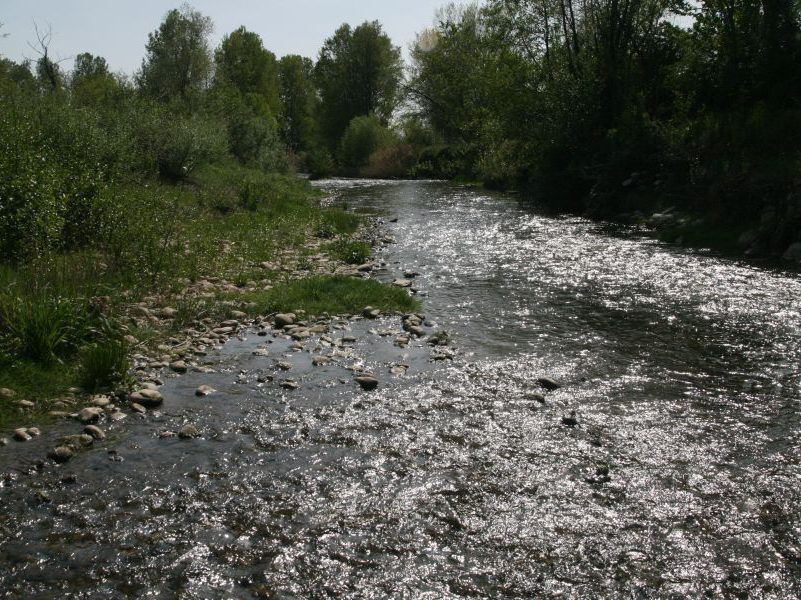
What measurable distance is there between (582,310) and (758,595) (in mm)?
A: 9120

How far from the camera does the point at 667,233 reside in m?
22.9

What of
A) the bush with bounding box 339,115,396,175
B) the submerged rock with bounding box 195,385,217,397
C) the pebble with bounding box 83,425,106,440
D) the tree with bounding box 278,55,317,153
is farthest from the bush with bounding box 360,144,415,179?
the pebble with bounding box 83,425,106,440

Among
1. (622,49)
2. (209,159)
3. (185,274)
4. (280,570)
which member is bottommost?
(280,570)

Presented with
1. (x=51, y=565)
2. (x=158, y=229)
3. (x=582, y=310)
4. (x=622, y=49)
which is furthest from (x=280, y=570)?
(x=622, y=49)

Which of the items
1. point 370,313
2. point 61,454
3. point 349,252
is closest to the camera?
point 61,454

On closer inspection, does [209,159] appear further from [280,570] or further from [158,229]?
[280,570]

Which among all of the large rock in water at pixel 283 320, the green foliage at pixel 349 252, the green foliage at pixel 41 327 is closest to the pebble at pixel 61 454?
the green foliage at pixel 41 327

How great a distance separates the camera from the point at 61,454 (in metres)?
7.46

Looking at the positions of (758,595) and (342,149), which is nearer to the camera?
(758,595)

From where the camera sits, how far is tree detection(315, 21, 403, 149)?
94812 millimetres

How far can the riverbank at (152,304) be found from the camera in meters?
9.30

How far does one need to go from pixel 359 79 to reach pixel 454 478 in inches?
3759

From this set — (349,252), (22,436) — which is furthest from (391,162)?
(22,436)

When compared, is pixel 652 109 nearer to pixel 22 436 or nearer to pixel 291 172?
pixel 22 436
